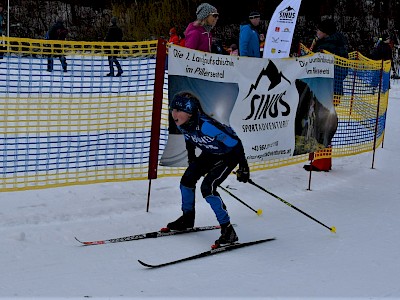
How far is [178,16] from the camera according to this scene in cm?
2669

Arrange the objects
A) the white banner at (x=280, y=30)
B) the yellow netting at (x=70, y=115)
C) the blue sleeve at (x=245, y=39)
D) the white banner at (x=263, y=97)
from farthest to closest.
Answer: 1. the white banner at (x=280, y=30)
2. the blue sleeve at (x=245, y=39)
3. the white banner at (x=263, y=97)
4. the yellow netting at (x=70, y=115)

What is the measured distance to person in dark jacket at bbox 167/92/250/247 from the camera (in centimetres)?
491

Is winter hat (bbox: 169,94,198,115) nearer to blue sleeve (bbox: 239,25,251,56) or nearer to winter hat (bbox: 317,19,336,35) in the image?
winter hat (bbox: 317,19,336,35)

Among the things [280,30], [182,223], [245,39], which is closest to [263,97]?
[182,223]

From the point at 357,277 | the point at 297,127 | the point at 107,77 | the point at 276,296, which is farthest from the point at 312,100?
the point at 276,296

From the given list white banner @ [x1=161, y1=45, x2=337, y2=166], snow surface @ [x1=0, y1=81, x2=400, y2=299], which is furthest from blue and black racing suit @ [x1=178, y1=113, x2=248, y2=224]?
white banner @ [x1=161, y1=45, x2=337, y2=166]

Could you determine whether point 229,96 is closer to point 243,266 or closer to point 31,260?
point 243,266

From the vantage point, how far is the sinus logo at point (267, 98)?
6.34 metres

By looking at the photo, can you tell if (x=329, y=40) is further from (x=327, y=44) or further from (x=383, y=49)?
(x=383, y=49)

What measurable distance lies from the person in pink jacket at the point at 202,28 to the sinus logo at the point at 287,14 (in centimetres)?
363

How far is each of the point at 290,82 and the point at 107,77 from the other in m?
2.15

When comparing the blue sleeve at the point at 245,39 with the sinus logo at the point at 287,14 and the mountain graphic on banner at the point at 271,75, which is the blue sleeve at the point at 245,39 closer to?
the sinus logo at the point at 287,14

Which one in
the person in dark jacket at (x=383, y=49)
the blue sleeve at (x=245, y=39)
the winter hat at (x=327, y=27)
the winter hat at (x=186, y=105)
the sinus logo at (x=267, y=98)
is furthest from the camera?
the person in dark jacket at (x=383, y=49)

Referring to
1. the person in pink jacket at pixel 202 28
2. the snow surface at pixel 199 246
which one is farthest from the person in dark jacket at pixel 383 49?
the person in pink jacket at pixel 202 28
